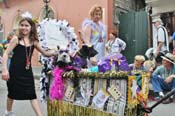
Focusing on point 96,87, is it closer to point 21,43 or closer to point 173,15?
point 21,43

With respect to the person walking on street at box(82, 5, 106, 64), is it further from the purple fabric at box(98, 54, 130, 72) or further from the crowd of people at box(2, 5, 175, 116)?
the purple fabric at box(98, 54, 130, 72)

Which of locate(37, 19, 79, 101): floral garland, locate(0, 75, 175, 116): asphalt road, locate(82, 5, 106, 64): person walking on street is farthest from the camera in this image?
locate(0, 75, 175, 116): asphalt road

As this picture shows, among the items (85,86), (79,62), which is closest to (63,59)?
(79,62)

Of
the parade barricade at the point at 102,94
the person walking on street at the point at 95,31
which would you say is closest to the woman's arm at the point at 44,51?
the parade barricade at the point at 102,94

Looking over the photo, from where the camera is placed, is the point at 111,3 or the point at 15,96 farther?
the point at 111,3

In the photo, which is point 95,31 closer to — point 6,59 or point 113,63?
point 113,63

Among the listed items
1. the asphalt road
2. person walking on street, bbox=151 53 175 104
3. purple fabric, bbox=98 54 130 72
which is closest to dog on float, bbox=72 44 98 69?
purple fabric, bbox=98 54 130 72

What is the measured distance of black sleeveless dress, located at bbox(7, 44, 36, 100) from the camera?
5.68 meters

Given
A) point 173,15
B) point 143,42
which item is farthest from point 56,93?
point 143,42

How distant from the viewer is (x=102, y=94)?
193 inches

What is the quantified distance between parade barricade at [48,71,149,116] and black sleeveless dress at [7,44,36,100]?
425 mm

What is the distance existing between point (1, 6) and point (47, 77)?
19616mm

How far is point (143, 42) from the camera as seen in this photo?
17641 mm

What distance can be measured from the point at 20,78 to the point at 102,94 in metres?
1.36
